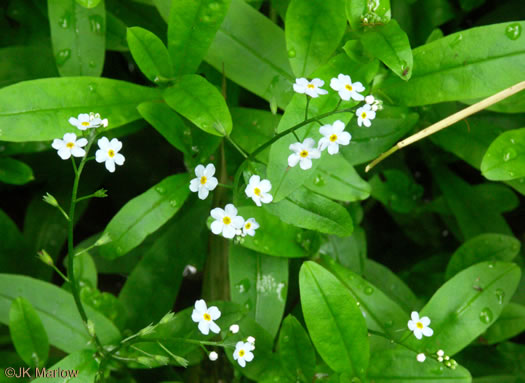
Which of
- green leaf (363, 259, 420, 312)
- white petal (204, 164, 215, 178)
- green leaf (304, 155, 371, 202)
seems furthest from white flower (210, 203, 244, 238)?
green leaf (363, 259, 420, 312)

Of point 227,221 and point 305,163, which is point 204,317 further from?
point 305,163

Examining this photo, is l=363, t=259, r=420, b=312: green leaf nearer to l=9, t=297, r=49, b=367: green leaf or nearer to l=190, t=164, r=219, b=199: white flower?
l=190, t=164, r=219, b=199: white flower

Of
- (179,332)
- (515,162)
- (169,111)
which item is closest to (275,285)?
(179,332)

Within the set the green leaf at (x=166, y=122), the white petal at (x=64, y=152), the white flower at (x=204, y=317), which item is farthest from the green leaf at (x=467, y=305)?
the white petal at (x=64, y=152)

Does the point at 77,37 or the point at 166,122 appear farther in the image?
the point at 77,37

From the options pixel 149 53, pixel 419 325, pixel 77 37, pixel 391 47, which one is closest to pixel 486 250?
pixel 419 325

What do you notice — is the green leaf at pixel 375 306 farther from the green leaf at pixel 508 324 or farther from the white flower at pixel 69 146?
the white flower at pixel 69 146

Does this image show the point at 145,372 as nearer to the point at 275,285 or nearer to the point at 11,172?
the point at 275,285
